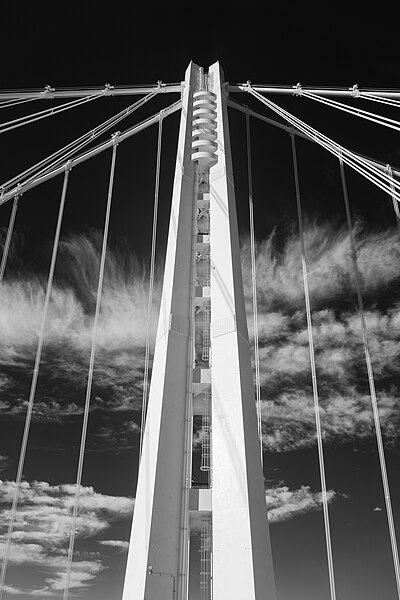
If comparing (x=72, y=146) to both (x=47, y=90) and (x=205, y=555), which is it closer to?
(x=47, y=90)

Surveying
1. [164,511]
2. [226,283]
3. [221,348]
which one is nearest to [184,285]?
[226,283]

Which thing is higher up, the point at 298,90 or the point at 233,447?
the point at 298,90

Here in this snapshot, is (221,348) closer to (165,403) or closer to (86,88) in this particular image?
(165,403)

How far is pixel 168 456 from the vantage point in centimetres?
1013

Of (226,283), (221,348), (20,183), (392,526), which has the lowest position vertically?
(392,526)

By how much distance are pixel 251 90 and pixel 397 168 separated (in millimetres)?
5907

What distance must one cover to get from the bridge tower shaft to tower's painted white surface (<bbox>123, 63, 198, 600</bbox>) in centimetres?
2

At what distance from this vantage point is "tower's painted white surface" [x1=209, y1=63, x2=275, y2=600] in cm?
871

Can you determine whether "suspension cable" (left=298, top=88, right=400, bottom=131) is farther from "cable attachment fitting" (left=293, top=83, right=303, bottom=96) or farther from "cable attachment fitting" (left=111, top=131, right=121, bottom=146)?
"cable attachment fitting" (left=111, top=131, right=121, bottom=146)

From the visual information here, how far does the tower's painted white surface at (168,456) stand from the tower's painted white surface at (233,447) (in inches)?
27.5

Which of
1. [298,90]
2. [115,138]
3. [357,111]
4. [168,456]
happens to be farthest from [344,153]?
[168,456]

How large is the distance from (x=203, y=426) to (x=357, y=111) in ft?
27.7

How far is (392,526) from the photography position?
9.53m

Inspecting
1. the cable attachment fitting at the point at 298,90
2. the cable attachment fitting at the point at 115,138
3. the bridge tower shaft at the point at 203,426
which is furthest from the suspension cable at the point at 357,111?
the cable attachment fitting at the point at 115,138
